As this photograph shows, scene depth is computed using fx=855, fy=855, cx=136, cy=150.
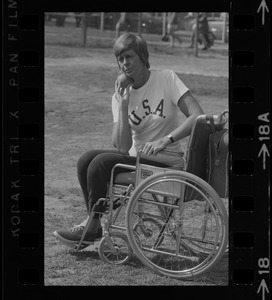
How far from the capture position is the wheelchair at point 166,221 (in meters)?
4.61

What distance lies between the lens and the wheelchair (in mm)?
4609

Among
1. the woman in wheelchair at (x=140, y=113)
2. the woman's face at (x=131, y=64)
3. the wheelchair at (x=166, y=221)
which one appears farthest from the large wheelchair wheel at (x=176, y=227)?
the woman's face at (x=131, y=64)

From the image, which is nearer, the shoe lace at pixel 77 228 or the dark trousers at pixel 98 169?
the dark trousers at pixel 98 169

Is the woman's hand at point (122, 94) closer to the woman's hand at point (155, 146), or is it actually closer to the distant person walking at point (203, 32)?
the woman's hand at point (155, 146)

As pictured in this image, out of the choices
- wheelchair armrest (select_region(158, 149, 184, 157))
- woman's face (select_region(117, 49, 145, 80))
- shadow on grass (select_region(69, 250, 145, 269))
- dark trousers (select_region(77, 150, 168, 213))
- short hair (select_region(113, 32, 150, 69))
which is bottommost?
shadow on grass (select_region(69, 250, 145, 269))

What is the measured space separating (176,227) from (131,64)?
0.95m

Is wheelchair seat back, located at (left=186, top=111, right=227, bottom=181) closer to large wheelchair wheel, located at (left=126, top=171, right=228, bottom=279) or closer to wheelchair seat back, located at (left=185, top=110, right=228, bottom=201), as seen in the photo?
wheelchair seat back, located at (left=185, top=110, right=228, bottom=201)

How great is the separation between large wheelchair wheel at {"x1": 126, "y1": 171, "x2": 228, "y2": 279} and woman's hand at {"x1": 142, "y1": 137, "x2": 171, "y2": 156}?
0.18 m

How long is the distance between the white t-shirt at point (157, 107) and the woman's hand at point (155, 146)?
0.10m

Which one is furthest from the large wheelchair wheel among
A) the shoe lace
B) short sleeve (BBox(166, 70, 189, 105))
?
short sleeve (BBox(166, 70, 189, 105))
